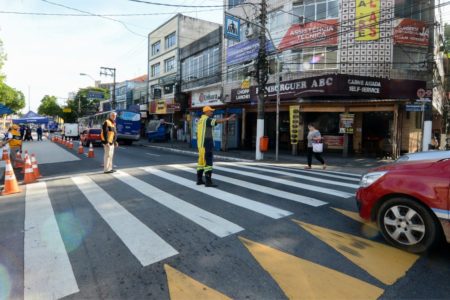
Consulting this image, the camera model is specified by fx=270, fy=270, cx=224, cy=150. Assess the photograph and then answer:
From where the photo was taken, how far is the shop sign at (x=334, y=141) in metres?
17.9

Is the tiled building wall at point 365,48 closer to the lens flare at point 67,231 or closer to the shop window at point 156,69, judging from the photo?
the lens flare at point 67,231

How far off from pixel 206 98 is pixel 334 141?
1302cm

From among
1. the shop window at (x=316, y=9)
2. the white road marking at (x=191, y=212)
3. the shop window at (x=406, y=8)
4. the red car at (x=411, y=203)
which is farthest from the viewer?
the shop window at (x=316, y=9)

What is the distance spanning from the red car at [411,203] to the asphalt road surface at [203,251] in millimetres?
210

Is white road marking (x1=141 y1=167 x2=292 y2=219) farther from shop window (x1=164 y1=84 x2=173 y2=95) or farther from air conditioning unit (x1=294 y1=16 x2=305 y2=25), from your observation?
shop window (x1=164 y1=84 x2=173 y2=95)

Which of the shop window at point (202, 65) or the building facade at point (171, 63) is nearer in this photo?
the shop window at point (202, 65)

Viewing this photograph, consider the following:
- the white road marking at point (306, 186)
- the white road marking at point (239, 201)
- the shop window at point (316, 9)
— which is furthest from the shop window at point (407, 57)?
the white road marking at point (239, 201)

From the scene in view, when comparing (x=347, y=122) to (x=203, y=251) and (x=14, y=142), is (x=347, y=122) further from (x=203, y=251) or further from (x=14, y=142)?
(x=14, y=142)

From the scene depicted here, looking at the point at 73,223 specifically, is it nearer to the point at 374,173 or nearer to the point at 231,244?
the point at 231,244

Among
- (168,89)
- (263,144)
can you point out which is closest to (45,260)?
(263,144)

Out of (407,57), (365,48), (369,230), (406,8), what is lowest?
Result: (369,230)

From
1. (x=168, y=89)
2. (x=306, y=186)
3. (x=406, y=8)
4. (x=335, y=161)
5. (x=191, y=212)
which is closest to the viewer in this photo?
(x=191, y=212)

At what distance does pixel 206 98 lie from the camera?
86.1ft

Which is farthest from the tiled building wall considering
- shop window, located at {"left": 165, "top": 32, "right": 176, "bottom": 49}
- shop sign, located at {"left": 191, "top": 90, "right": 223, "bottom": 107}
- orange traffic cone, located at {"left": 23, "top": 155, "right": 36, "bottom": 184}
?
shop window, located at {"left": 165, "top": 32, "right": 176, "bottom": 49}
